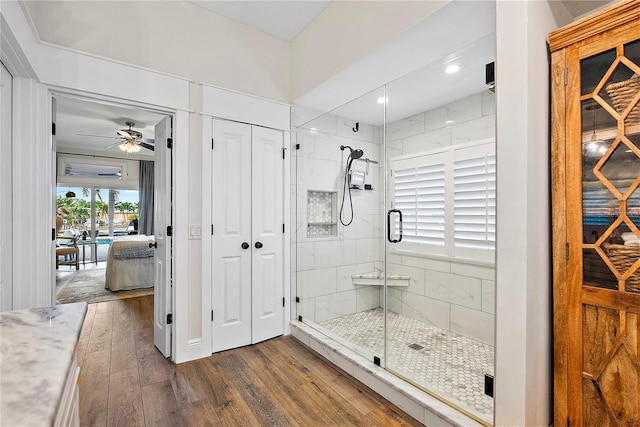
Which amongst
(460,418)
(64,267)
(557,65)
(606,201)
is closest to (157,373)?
(460,418)

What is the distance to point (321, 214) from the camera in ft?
11.3

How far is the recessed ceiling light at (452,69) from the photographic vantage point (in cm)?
231

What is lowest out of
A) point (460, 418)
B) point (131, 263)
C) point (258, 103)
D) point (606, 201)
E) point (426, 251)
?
point (460, 418)

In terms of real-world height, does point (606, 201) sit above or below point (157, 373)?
above

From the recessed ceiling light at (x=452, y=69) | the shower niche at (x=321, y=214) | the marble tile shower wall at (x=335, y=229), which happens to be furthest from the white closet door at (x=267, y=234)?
the recessed ceiling light at (x=452, y=69)

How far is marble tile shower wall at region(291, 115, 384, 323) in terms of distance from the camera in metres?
3.27

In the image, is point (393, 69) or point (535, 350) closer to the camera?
point (535, 350)

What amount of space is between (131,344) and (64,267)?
525 cm

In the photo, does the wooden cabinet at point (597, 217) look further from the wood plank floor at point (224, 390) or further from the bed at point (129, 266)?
the bed at point (129, 266)

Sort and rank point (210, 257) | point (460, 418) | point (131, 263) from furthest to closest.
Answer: point (131, 263), point (210, 257), point (460, 418)

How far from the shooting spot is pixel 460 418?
5.43ft

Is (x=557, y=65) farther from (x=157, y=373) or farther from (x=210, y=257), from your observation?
(x=157, y=373)

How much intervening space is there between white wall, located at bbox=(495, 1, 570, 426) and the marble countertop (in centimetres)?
163

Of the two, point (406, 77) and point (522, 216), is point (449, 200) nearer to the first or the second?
point (406, 77)
